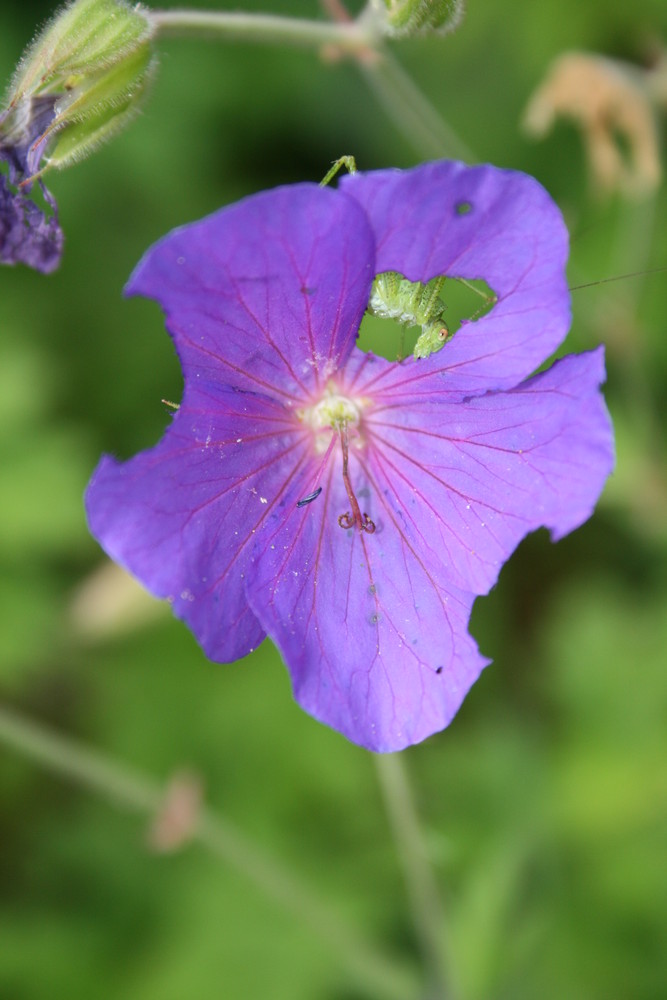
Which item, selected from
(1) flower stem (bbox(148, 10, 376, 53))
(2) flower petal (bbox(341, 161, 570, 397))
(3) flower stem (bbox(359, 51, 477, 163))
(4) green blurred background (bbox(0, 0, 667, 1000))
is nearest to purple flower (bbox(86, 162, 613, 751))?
(2) flower petal (bbox(341, 161, 570, 397))

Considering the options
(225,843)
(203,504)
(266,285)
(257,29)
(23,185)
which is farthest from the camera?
(225,843)

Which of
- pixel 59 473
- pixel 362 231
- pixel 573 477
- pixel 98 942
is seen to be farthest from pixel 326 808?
pixel 362 231

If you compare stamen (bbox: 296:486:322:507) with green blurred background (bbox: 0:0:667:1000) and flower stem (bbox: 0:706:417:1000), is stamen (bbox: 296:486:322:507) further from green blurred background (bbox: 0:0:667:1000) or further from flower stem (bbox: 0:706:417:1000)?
green blurred background (bbox: 0:0:667:1000)

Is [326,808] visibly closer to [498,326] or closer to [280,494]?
[280,494]

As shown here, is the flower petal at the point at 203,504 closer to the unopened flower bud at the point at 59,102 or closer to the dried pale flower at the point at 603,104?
the unopened flower bud at the point at 59,102

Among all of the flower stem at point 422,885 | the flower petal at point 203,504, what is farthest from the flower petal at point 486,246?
the flower stem at point 422,885

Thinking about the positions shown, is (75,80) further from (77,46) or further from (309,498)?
(309,498)

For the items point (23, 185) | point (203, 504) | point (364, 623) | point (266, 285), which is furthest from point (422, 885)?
point (23, 185)

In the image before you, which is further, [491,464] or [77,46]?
[77,46]
